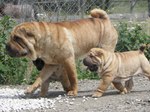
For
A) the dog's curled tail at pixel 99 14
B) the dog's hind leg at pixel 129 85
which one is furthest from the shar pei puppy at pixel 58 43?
the dog's hind leg at pixel 129 85

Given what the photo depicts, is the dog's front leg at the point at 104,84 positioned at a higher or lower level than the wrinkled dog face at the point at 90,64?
lower

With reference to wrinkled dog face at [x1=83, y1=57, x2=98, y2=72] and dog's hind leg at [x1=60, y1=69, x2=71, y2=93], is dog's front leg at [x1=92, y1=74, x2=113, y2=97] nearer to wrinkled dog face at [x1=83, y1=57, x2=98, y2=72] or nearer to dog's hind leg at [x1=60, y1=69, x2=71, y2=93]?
wrinkled dog face at [x1=83, y1=57, x2=98, y2=72]

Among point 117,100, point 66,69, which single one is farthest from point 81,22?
point 117,100

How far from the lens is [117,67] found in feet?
29.5

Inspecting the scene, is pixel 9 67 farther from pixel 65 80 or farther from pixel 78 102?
pixel 78 102

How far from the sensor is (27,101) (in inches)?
339

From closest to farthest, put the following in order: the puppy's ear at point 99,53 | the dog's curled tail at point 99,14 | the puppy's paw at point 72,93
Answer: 1. the puppy's ear at point 99,53
2. the puppy's paw at point 72,93
3. the dog's curled tail at point 99,14

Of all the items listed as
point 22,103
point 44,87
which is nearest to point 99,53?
point 44,87

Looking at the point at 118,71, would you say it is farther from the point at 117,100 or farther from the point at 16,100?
the point at 16,100

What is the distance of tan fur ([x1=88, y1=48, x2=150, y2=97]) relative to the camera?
886 centimetres

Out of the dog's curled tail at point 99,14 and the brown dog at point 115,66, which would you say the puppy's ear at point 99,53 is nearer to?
the brown dog at point 115,66

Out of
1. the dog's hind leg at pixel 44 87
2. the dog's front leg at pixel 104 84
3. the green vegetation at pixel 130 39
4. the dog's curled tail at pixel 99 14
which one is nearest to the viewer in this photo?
the dog's front leg at pixel 104 84

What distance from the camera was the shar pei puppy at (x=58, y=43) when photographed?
870 centimetres

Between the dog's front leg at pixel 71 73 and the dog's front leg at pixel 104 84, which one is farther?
the dog's front leg at pixel 71 73
